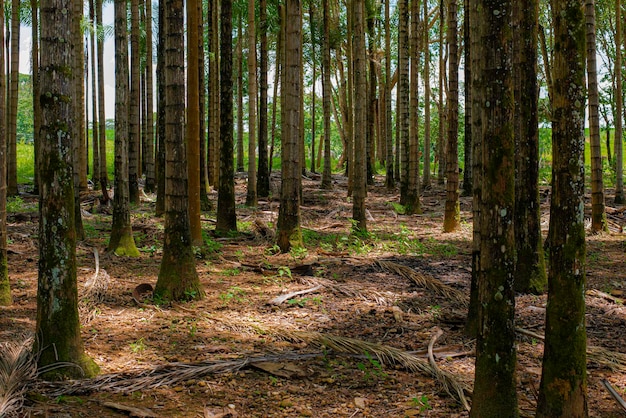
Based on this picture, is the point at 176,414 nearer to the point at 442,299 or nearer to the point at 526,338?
the point at 526,338

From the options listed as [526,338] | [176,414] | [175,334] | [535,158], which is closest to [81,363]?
[176,414]

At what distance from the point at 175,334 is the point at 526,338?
10.5ft

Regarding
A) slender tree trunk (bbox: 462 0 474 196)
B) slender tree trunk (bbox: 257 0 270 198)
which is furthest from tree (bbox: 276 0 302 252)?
slender tree trunk (bbox: 257 0 270 198)

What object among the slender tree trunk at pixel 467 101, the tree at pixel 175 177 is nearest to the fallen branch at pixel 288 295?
the tree at pixel 175 177

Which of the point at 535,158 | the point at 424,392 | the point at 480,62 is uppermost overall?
the point at 480,62

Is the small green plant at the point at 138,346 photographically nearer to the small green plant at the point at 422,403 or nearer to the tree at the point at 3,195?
the tree at the point at 3,195

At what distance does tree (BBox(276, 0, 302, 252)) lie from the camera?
8695 mm

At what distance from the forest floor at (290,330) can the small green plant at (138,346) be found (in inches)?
0.7

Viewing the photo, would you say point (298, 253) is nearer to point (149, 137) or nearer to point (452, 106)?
point (452, 106)

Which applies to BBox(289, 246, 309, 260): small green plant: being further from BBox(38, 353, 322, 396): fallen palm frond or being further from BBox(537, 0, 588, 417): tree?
BBox(537, 0, 588, 417): tree

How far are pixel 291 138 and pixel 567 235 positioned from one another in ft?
20.4

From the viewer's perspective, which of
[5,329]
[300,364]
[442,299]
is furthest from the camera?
[442,299]

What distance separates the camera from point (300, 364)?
4.78 m

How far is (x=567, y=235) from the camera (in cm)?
300
